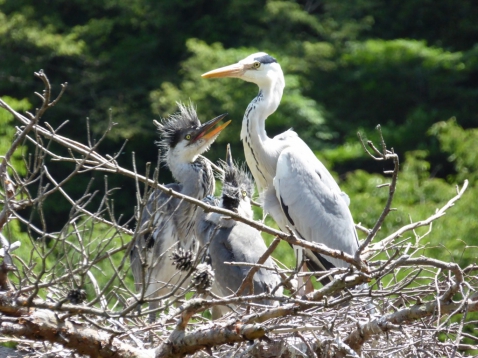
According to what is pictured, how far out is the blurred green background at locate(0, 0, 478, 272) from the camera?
12797 millimetres

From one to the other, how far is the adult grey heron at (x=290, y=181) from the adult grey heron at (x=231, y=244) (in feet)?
0.73

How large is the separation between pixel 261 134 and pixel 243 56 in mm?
6752

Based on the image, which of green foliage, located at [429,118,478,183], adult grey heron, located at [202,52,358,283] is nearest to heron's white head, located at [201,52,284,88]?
adult grey heron, located at [202,52,358,283]

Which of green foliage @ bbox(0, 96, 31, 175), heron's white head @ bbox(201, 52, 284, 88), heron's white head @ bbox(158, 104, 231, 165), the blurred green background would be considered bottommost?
the blurred green background

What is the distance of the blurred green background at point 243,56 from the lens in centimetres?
1280

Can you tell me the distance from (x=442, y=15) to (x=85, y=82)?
21.3 ft

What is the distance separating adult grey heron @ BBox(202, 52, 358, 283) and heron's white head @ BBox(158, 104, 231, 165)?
251mm

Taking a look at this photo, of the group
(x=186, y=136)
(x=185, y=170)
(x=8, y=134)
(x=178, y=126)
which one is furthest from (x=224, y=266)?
(x=8, y=134)

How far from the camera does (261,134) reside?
5.41m

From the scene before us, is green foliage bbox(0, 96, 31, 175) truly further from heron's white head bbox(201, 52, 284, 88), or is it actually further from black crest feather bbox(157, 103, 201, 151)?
heron's white head bbox(201, 52, 284, 88)

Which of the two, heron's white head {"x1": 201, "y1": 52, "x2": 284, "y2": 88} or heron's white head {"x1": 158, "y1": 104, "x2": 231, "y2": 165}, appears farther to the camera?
heron's white head {"x1": 158, "y1": 104, "x2": 231, "y2": 165}

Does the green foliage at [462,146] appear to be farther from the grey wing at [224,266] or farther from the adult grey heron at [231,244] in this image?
the grey wing at [224,266]

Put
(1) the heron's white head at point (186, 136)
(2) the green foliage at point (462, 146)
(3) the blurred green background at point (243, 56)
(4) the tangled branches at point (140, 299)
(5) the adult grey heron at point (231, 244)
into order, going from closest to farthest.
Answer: (4) the tangled branches at point (140, 299) < (5) the adult grey heron at point (231, 244) < (1) the heron's white head at point (186, 136) < (2) the green foliage at point (462, 146) < (3) the blurred green background at point (243, 56)

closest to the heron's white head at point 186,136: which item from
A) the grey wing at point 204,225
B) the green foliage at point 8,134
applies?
the grey wing at point 204,225
